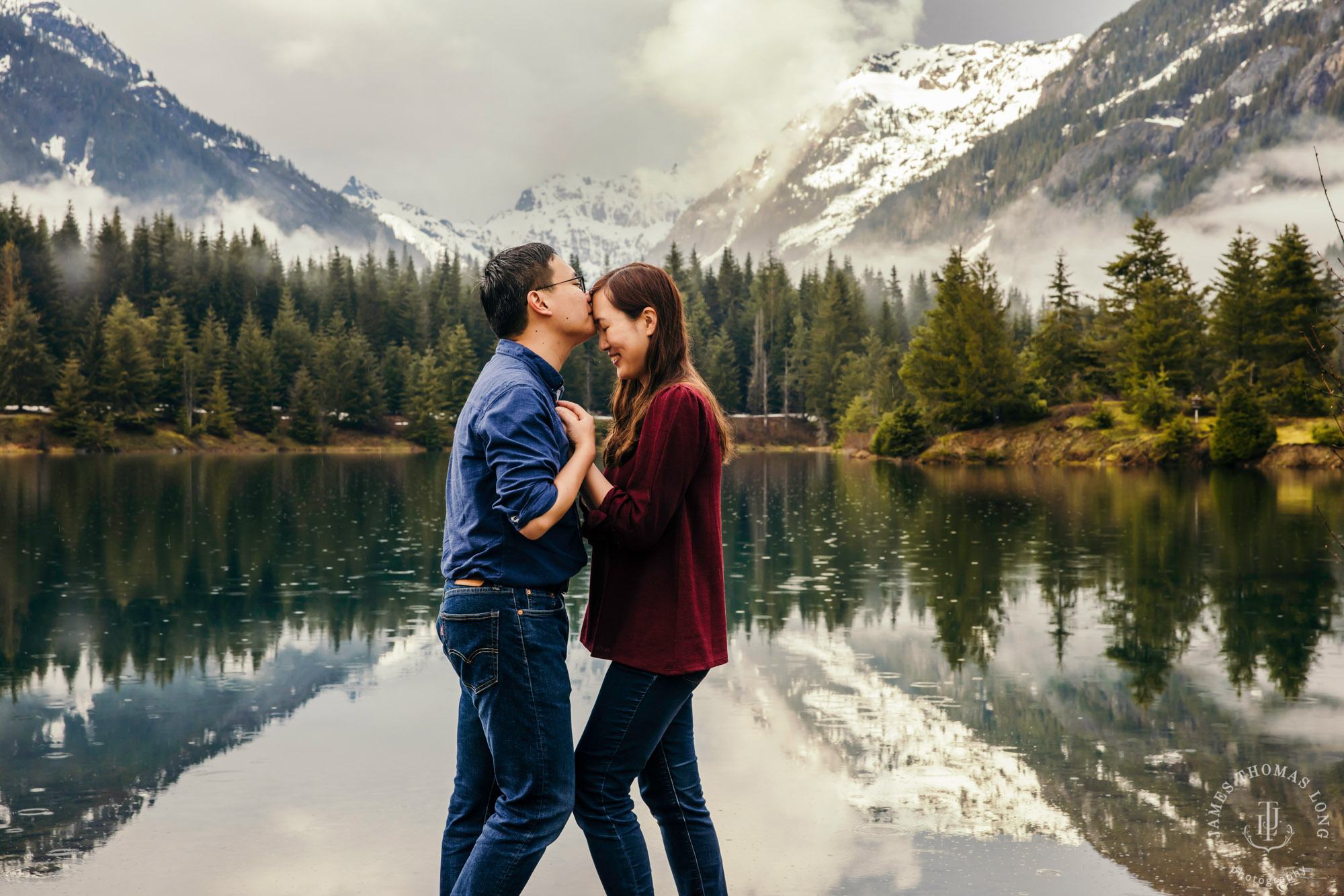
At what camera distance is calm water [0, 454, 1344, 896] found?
4273 mm

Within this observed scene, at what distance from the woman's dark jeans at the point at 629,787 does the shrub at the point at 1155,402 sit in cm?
4436

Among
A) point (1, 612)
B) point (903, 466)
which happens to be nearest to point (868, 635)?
point (1, 612)

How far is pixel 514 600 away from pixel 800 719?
4.12m

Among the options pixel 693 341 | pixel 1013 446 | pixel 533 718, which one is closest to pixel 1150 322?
pixel 1013 446

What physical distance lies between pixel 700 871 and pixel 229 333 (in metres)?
96.7

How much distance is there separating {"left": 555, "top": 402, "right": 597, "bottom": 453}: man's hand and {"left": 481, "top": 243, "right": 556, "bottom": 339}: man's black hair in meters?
0.30

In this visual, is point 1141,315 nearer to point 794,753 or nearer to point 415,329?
point 794,753

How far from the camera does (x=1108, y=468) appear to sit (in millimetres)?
42344

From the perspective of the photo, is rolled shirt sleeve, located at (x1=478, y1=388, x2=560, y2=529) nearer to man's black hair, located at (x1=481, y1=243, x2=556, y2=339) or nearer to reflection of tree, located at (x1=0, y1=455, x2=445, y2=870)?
man's black hair, located at (x1=481, y1=243, x2=556, y2=339)

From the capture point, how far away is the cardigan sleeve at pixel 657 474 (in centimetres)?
298

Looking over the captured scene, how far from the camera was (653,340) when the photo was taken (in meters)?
3.30

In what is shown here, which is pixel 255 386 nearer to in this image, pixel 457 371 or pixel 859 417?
pixel 457 371

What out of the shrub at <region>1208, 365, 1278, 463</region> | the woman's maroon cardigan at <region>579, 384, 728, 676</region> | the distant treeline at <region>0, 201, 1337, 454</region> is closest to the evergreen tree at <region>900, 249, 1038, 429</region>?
the distant treeline at <region>0, 201, 1337, 454</region>
